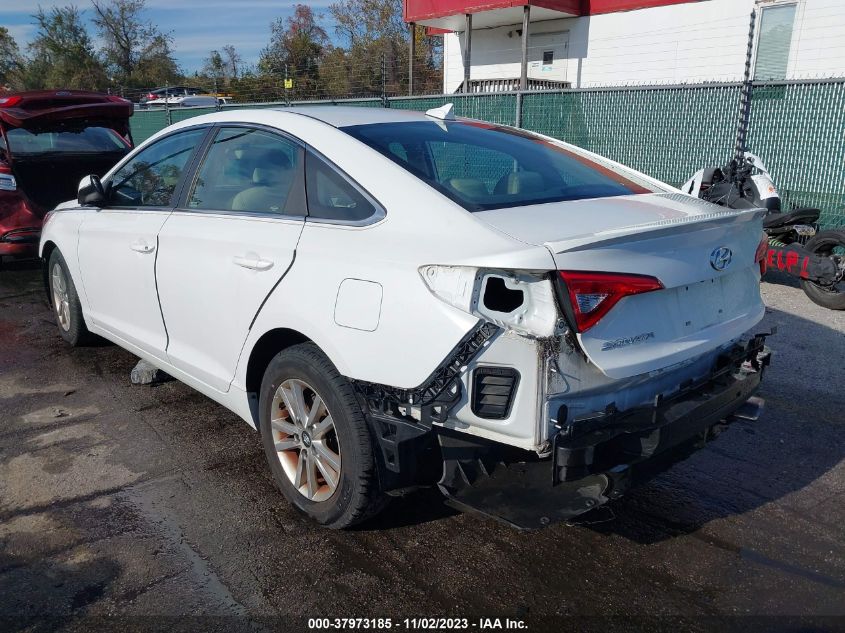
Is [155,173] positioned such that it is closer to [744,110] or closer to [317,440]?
[317,440]

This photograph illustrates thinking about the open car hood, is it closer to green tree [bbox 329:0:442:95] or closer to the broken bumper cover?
the broken bumper cover

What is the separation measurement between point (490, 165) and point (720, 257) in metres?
1.11

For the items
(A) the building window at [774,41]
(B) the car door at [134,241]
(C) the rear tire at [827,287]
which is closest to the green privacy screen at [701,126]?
(C) the rear tire at [827,287]

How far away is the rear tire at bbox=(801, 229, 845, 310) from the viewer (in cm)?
649

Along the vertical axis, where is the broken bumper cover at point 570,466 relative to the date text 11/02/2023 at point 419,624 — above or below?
above

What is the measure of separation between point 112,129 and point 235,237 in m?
6.48

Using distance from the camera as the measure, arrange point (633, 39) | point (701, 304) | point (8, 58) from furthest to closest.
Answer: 1. point (8, 58)
2. point (633, 39)
3. point (701, 304)

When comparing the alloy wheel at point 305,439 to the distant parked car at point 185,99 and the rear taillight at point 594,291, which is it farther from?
the distant parked car at point 185,99

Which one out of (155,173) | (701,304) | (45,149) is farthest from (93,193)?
(45,149)

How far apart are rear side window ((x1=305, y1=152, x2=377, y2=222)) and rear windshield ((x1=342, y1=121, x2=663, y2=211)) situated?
213mm

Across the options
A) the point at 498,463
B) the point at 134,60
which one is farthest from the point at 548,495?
the point at 134,60

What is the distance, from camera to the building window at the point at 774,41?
14.1m

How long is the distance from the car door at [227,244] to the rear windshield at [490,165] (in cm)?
49

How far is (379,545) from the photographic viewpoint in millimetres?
3012
